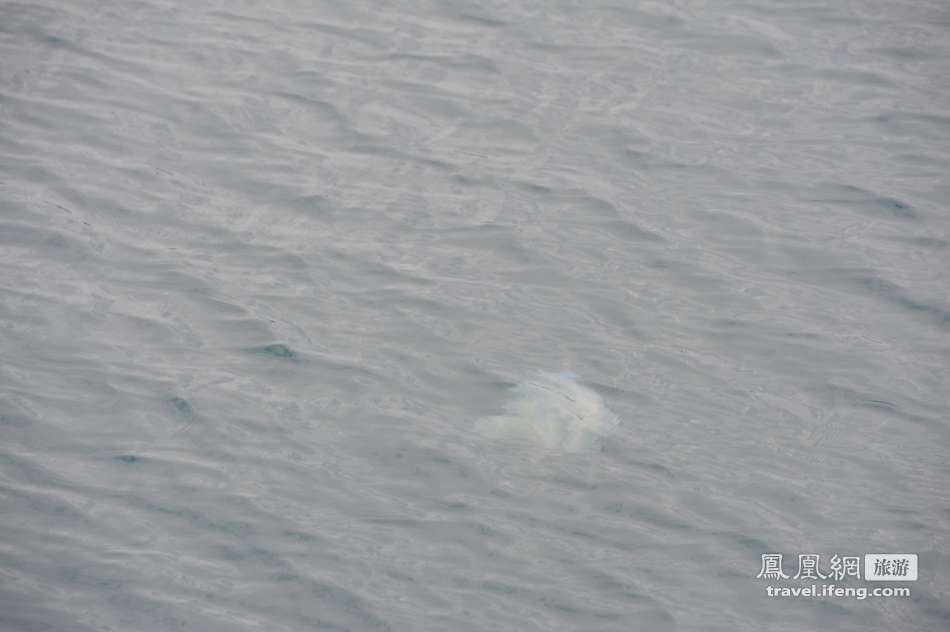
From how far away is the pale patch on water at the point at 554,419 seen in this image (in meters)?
7.00

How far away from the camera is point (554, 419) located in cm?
710

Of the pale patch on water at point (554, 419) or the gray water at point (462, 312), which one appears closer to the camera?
the gray water at point (462, 312)

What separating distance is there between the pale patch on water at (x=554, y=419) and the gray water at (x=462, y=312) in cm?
4

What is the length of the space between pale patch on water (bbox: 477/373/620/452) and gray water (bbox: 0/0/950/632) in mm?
37

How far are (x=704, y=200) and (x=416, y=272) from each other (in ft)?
8.33

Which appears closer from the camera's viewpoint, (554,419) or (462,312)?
(554,419)

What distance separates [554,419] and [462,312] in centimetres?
126

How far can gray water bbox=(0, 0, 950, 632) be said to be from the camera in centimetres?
600

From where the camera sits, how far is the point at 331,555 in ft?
19.7

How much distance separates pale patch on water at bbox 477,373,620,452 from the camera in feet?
23.0

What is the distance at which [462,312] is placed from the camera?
7.99 m

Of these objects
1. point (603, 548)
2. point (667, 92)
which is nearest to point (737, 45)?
point (667, 92)

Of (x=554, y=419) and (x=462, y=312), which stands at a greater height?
(x=462, y=312)

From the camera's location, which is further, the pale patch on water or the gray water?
the pale patch on water
